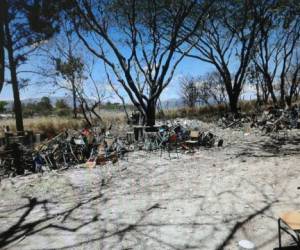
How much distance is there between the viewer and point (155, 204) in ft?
16.3

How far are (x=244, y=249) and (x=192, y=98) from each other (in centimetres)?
3563

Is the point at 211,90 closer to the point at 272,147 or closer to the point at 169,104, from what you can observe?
the point at 169,104

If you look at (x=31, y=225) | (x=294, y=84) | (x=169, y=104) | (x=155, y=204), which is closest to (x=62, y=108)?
(x=169, y=104)

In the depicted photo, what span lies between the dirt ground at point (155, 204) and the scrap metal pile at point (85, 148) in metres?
0.65

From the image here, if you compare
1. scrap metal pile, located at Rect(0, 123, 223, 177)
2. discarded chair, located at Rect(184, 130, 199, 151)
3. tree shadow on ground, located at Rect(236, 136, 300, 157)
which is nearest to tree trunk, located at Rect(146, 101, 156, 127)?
scrap metal pile, located at Rect(0, 123, 223, 177)

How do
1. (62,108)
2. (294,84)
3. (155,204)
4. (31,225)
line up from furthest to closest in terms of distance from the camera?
(62,108), (294,84), (155,204), (31,225)

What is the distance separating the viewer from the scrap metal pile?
7.78m

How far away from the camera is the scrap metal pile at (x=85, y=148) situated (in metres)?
7.78

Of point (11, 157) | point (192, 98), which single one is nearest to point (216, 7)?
point (11, 157)

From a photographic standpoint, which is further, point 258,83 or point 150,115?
point 258,83

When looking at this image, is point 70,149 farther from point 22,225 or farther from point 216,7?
point 216,7

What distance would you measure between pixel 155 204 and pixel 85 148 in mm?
4170

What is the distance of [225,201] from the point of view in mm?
4906

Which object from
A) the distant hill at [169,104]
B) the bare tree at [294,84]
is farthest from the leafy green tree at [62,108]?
the bare tree at [294,84]
